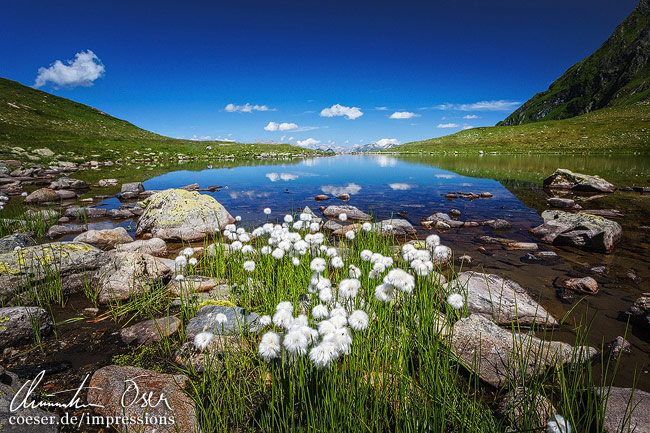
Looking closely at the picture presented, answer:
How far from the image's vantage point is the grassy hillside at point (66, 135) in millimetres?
51656

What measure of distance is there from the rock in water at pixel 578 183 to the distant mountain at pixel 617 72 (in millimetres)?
154070

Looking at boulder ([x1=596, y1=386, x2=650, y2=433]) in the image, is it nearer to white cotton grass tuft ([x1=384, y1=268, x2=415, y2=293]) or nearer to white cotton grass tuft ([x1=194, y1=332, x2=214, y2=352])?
white cotton grass tuft ([x1=384, y1=268, x2=415, y2=293])

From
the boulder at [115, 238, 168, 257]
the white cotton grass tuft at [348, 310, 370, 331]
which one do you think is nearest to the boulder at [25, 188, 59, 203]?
the boulder at [115, 238, 168, 257]

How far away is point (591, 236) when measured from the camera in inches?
394

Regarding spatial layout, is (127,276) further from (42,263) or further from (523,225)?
(523,225)

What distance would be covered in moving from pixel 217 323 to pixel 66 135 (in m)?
95.7

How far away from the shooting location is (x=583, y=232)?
404 inches

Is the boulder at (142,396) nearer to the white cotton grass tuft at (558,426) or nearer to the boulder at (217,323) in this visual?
the boulder at (217,323)

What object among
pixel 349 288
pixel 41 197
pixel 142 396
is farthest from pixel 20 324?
pixel 41 197

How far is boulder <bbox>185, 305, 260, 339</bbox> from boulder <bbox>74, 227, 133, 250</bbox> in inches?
283

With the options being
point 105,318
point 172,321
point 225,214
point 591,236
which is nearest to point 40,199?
point 225,214

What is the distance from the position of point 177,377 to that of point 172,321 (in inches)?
67.6

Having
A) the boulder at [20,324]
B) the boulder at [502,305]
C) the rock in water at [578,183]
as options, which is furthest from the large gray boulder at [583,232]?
the boulder at [20,324]

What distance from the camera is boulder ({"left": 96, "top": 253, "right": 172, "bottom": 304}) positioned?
6.41 meters
